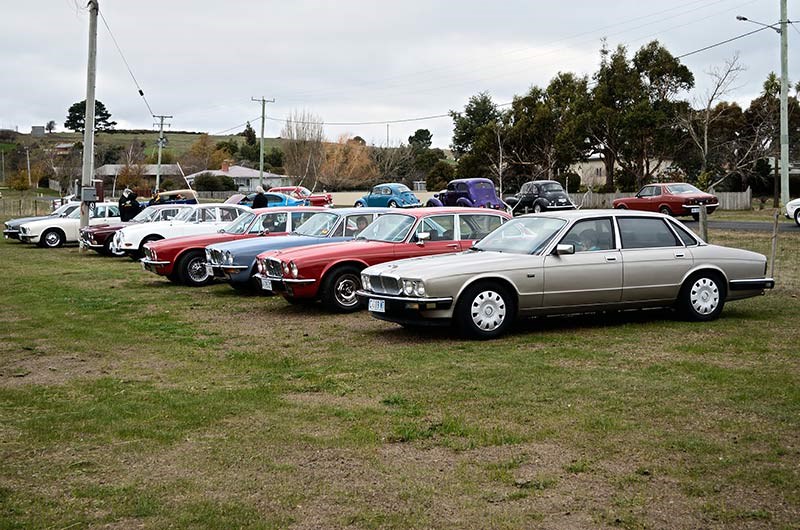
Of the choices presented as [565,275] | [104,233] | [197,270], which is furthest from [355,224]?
[104,233]

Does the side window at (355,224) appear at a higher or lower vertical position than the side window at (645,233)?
higher

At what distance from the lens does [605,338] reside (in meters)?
10.4

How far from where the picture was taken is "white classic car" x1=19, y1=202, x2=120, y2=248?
32.1 meters

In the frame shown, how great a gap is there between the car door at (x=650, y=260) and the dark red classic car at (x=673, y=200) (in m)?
22.6

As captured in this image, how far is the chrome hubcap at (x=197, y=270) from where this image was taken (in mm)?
18078

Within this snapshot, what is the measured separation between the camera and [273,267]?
44.6 feet

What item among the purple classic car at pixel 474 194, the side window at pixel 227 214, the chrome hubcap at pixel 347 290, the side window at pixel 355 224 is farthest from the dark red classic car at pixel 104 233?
the chrome hubcap at pixel 347 290

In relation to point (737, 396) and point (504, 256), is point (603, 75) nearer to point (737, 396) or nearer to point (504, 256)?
point (504, 256)

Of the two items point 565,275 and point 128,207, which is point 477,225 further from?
point 128,207

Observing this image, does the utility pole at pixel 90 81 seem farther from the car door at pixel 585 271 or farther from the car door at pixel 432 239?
the car door at pixel 585 271

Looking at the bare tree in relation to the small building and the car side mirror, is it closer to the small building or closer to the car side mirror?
the small building

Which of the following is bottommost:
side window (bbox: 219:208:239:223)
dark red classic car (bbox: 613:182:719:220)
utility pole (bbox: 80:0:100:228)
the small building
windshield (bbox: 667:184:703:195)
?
side window (bbox: 219:208:239:223)

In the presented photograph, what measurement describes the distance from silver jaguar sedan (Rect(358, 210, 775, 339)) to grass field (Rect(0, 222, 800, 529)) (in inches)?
14.0

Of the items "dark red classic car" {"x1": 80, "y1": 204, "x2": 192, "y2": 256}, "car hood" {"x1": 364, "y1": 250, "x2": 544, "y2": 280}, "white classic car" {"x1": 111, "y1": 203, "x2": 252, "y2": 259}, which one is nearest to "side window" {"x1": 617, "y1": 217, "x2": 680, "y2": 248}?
"car hood" {"x1": 364, "y1": 250, "x2": 544, "y2": 280}
